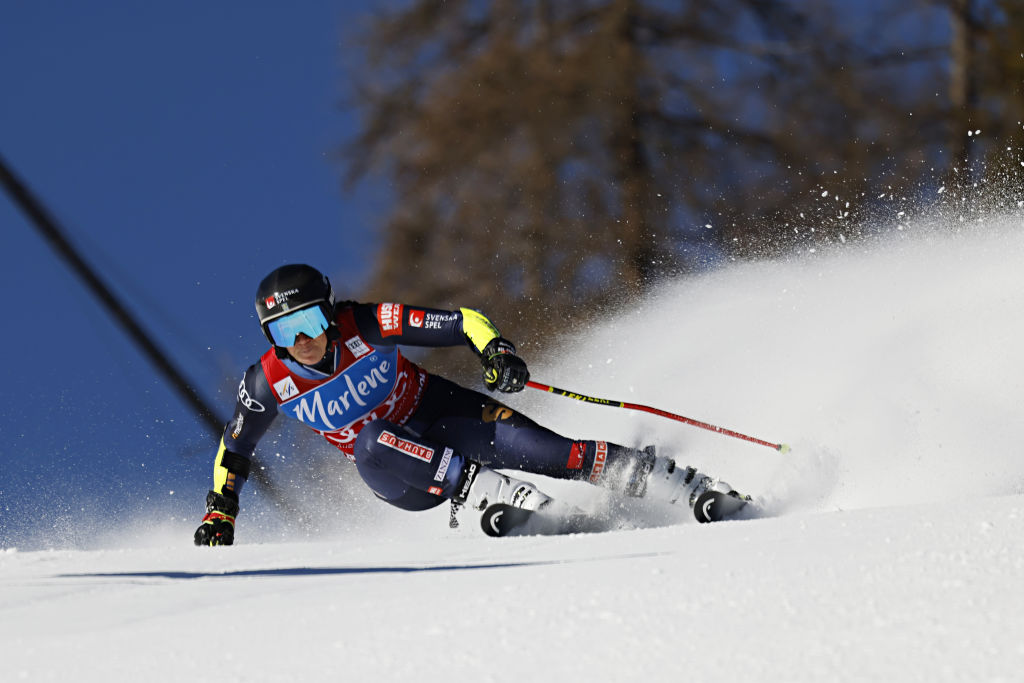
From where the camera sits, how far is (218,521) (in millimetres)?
4961

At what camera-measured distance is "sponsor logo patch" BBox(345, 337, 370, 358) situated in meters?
4.74

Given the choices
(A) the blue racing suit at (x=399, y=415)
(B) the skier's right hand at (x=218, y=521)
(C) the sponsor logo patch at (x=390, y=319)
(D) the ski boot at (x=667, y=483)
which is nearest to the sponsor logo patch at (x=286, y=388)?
(A) the blue racing suit at (x=399, y=415)

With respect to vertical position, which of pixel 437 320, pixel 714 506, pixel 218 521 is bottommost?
pixel 714 506

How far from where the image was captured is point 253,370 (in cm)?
489

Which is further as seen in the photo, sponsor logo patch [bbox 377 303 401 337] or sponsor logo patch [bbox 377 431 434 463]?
sponsor logo patch [bbox 377 303 401 337]

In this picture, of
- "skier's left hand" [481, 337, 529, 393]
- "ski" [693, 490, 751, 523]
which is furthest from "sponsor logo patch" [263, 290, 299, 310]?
"ski" [693, 490, 751, 523]

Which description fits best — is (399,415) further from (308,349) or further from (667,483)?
(667,483)

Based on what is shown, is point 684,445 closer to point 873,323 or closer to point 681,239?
point 873,323

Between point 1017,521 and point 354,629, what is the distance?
5.80 feet

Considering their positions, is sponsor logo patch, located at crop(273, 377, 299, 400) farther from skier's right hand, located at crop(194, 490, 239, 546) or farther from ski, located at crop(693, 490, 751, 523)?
ski, located at crop(693, 490, 751, 523)

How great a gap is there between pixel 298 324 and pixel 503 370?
33.9 inches

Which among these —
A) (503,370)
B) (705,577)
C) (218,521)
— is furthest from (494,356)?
(705,577)

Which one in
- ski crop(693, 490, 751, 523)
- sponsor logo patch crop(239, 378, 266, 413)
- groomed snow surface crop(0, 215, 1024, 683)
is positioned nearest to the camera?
groomed snow surface crop(0, 215, 1024, 683)

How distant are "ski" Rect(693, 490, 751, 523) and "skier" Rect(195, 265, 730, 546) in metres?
0.11
